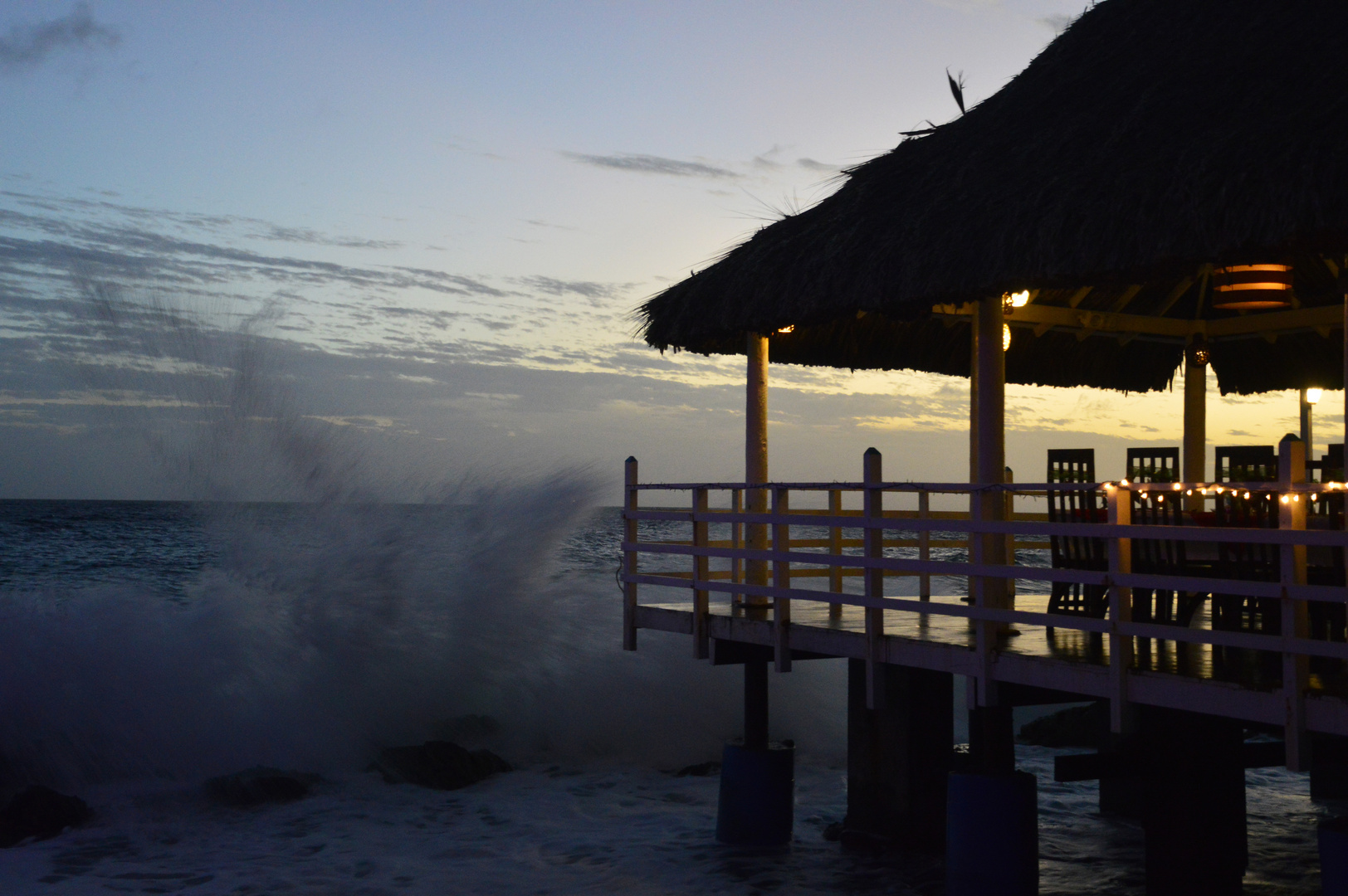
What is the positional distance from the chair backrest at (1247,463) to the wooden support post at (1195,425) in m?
2.71

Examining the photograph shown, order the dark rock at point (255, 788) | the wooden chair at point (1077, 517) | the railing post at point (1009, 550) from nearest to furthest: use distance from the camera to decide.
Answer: the wooden chair at point (1077, 517) < the railing post at point (1009, 550) < the dark rock at point (255, 788)

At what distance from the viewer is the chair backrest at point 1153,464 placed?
699 centimetres

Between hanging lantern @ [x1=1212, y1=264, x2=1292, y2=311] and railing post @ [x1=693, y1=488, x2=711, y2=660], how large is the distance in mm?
3851

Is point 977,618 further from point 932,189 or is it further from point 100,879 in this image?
point 100,879

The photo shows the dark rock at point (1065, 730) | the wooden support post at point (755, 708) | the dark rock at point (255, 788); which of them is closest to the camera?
the wooden support post at point (755, 708)

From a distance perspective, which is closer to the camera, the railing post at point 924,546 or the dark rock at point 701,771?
the railing post at point 924,546

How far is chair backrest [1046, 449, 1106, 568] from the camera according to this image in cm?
626

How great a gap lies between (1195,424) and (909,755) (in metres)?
4.12

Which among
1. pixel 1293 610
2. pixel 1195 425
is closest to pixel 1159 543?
pixel 1293 610

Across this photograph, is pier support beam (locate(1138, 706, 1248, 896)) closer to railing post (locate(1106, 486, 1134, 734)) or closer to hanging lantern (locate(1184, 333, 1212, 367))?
railing post (locate(1106, 486, 1134, 734))

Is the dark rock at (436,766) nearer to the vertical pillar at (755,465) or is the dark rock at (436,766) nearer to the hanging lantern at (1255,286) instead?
the vertical pillar at (755,465)

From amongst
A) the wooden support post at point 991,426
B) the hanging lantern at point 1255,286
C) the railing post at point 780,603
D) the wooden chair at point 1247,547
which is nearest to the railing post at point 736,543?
the railing post at point 780,603

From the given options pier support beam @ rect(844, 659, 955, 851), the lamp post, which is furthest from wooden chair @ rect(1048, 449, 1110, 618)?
the lamp post

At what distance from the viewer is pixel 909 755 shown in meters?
8.04
